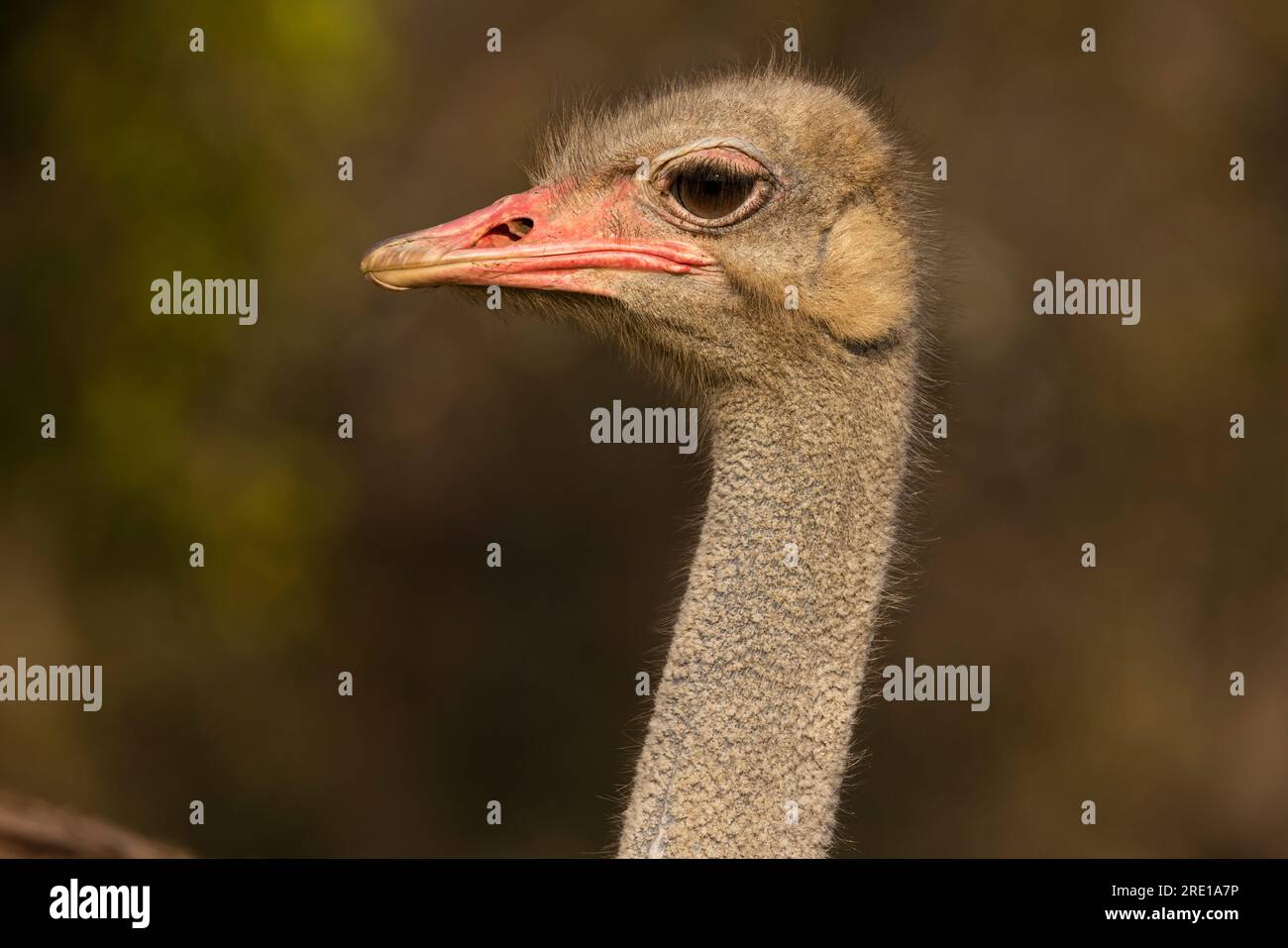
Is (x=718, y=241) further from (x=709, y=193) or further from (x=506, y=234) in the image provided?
(x=506, y=234)

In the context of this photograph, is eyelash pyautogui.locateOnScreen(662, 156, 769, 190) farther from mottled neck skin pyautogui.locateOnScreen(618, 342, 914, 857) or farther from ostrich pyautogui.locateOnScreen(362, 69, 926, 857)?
mottled neck skin pyautogui.locateOnScreen(618, 342, 914, 857)

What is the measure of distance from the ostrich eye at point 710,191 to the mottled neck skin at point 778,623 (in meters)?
0.30

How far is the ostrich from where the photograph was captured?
9.36ft

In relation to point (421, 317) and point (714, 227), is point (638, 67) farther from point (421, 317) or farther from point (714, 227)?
point (714, 227)

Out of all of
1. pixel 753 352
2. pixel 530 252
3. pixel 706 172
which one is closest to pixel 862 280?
pixel 753 352

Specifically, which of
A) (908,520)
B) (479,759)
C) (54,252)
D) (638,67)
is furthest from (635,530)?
(908,520)

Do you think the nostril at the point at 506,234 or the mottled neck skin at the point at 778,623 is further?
the nostril at the point at 506,234

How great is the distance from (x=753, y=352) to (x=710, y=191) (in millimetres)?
279

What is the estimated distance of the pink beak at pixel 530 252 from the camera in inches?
123

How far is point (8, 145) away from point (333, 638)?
227 cm

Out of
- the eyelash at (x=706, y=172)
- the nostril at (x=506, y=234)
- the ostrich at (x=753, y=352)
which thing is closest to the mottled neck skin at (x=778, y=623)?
the ostrich at (x=753, y=352)

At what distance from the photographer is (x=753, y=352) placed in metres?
3.09

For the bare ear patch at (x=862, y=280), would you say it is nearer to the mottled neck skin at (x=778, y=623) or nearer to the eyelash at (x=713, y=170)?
the mottled neck skin at (x=778, y=623)

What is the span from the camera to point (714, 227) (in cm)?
313
